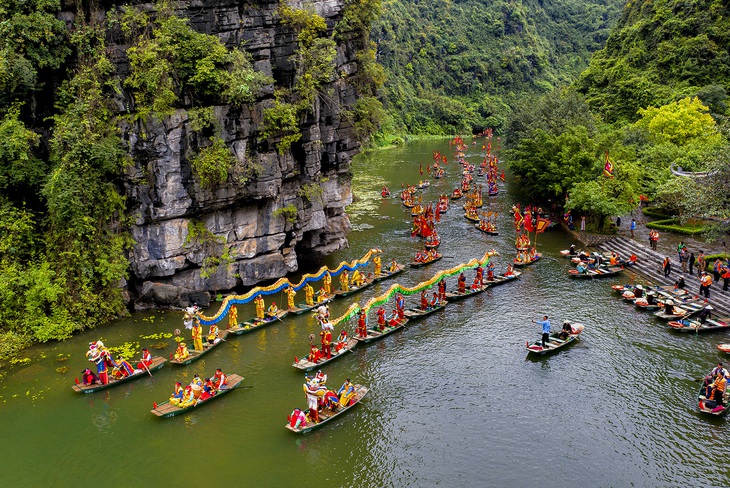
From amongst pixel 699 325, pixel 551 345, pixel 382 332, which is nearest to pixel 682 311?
pixel 699 325

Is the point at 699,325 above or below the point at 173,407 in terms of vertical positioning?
above

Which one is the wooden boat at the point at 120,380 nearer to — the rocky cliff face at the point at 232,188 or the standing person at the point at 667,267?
the rocky cliff face at the point at 232,188

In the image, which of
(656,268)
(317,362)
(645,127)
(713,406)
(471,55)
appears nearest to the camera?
(713,406)

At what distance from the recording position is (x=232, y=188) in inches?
1167

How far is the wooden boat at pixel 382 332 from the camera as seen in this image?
26.3 meters

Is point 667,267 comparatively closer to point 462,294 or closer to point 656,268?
point 656,268

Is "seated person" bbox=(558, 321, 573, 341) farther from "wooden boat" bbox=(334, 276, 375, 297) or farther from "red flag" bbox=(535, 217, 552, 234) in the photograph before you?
"red flag" bbox=(535, 217, 552, 234)

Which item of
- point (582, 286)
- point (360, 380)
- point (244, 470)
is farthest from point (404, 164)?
point (244, 470)

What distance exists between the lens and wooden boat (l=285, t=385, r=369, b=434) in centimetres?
1942

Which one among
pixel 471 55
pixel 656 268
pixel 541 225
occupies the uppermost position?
pixel 471 55

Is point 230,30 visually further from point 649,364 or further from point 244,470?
point 649,364

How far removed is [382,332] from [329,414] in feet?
24.0

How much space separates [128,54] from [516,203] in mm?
36131

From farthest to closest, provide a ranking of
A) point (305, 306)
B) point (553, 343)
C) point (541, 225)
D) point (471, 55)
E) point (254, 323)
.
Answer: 1. point (471, 55)
2. point (541, 225)
3. point (305, 306)
4. point (254, 323)
5. point (553, 343)
